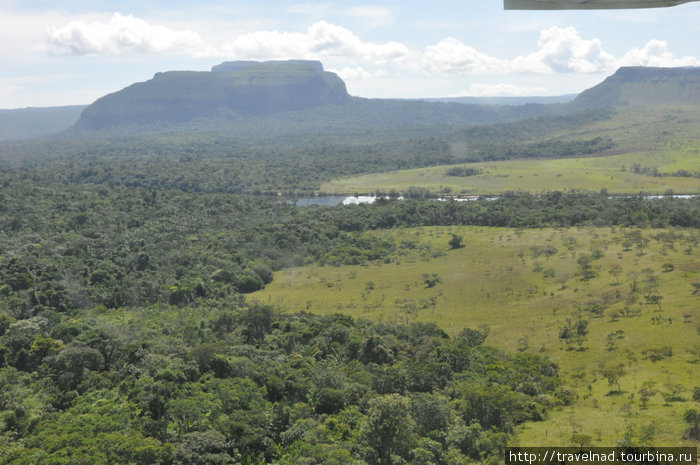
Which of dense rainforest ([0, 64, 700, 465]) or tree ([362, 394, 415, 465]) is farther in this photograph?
dense rainforest ([0, 64, 700, 465])

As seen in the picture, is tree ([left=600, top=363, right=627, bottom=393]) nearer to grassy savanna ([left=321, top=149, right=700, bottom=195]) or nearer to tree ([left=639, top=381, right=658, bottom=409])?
tree ([left=639, top=381, right=658, bottom=409])

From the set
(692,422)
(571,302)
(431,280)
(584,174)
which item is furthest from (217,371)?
(584,174)

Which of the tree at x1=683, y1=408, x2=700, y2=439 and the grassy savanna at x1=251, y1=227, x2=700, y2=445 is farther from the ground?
the tree at x1=683, y1=408, x2=700, y2=439

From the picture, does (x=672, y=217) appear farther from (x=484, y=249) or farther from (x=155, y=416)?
(x=155, y=416)

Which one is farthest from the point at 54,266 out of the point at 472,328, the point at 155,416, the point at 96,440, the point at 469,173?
the point at 469,173

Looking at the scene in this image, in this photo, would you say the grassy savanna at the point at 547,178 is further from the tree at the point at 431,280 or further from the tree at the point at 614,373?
the tree at the point at 614,373

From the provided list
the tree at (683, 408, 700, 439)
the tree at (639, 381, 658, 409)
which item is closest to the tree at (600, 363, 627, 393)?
the tree at (639, 381, 658, 409)
